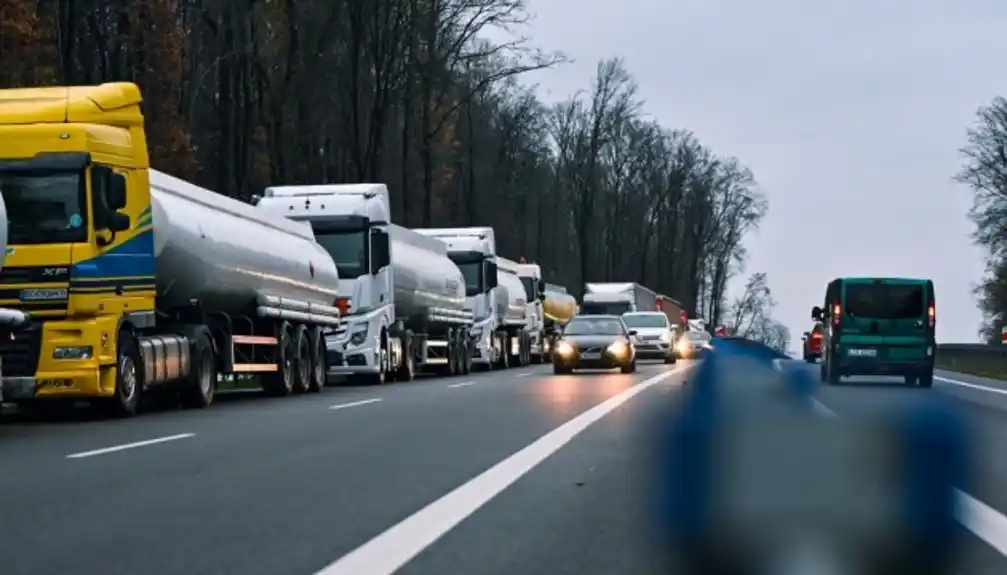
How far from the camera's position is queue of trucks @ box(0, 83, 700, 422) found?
1884cm

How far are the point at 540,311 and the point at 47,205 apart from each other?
142 feet

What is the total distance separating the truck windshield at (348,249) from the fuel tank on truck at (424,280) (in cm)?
237

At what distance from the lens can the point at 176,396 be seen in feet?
82.9

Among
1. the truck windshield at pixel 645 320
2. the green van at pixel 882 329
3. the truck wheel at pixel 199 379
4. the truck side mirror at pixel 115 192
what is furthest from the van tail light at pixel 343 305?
the truck windshield at pixel 645 320

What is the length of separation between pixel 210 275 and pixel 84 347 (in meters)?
4.60

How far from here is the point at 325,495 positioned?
10703 mm

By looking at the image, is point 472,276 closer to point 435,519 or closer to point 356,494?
point 356,494

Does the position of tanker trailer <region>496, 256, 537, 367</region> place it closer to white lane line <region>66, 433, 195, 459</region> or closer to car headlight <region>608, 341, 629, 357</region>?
car headlight <region>608, 341, 629, 357</region>

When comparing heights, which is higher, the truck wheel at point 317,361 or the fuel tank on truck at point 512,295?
the fuel tank on truck at point 512,295

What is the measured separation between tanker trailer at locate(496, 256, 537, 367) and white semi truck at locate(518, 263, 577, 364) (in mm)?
601

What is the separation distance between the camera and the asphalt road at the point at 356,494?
766 centimetres

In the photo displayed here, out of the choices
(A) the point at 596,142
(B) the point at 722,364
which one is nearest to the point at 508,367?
(A) the point at 596,142

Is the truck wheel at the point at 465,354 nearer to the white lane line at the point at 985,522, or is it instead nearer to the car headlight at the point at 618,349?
the car headlight at the point at 618,349

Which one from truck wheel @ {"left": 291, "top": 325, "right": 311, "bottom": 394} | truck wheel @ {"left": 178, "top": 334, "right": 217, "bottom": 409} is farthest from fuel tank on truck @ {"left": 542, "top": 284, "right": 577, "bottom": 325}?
truck wheel @ {"left": 178, "top": 334, "right": 217, "bottom": 409}
